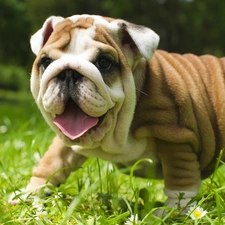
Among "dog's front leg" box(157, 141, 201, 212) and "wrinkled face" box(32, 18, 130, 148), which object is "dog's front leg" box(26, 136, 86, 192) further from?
"dog's front leg" box(157, 141, 201, 212)

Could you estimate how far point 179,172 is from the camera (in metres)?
2.21

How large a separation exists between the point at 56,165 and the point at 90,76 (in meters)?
0.73

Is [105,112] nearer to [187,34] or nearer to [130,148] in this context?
[130,148]

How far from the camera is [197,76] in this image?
2459 millimetres

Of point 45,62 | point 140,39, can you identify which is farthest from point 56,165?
point 140,39

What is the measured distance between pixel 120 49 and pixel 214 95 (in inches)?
23.3

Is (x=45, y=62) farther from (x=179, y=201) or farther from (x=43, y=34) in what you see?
(x=179, y=201)

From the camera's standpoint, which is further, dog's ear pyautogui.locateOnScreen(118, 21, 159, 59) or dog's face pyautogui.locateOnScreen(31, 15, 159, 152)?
dog's ear pyautogui.locateOnScreen(118, 21, 159, 59)

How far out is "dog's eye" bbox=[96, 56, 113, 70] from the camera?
6.79ft

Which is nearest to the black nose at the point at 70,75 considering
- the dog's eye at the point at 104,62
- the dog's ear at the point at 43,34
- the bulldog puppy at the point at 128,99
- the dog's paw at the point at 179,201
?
the bulldog puppy at the point at 128,99

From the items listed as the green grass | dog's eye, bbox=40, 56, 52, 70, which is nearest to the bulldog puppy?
dog's eye, bbox=40, 56, 52, 70

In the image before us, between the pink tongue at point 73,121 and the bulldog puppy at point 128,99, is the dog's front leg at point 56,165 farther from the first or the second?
the pink tongue at point 73,121

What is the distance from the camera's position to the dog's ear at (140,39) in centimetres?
213

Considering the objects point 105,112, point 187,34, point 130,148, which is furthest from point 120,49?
point 187,34
